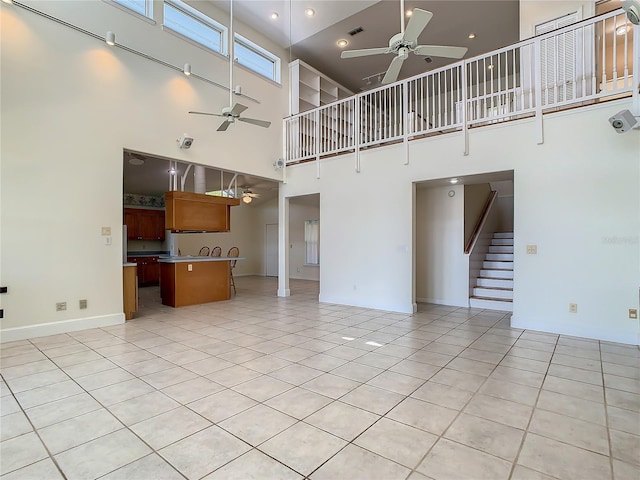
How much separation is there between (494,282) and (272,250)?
7.66 meters

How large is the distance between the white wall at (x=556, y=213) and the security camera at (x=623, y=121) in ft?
0.98

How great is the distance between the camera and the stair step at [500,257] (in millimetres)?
6660

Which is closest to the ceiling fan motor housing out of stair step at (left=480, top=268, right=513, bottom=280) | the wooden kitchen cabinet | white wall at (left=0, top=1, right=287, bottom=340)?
white wall at (left=0, top=1, right=287, bottom=340)

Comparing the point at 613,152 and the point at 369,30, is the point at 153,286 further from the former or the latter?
the point at 613,152

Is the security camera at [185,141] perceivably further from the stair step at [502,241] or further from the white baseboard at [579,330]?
the stair step at [502,241]

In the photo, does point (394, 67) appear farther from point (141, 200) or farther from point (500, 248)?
point (141, 200)

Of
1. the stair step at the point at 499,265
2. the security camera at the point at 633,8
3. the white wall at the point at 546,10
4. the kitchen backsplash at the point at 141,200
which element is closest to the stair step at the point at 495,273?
the stair step at the point at 499,265

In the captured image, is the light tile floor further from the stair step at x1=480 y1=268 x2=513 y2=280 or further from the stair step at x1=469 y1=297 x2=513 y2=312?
the stair step at x1=480 y1=268 x2=513 y2=280

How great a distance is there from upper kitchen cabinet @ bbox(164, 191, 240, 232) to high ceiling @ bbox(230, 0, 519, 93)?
3621 mm

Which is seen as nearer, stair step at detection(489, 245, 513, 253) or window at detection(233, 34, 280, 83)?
window at detection(233, 34, 280, 83)

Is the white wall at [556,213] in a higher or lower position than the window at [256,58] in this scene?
lower

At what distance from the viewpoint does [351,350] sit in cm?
364

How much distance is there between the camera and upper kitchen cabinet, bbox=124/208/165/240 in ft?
30.9

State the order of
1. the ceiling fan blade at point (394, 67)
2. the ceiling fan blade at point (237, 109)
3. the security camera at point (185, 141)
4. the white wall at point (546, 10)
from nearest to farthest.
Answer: the ceiling fan blade at point (394, 67)
the ceiling fan blade at point (237, 109)
the white wall at point (546, 10)
the security camera at point (185, 141)
